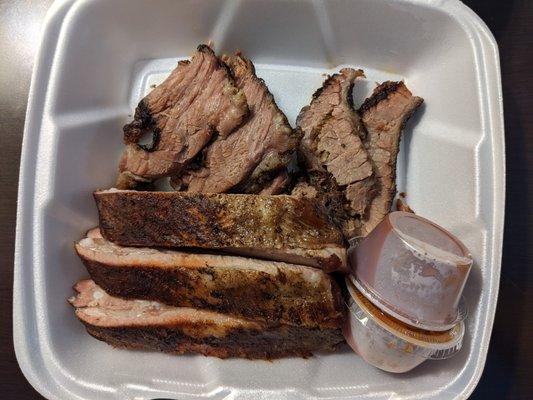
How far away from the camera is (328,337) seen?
83.0 inches

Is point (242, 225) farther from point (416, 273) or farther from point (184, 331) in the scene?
point (416, 273)

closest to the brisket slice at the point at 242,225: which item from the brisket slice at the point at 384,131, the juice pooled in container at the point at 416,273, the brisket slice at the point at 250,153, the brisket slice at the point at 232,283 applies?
the brisket slice at the point at 232,283

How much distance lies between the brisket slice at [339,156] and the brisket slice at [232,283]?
0.53 m

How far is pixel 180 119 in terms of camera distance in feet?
7.61

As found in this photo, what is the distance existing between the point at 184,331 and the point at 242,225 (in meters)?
0.65

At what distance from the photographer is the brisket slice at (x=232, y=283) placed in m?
1.91

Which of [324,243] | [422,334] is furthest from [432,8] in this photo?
[422,334]

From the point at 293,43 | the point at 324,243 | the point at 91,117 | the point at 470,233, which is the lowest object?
the point at 470,233

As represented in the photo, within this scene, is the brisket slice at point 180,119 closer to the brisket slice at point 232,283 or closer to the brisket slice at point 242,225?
the brisket slice at point 242,225

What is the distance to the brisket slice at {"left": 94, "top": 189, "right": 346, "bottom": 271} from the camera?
6.32 feet

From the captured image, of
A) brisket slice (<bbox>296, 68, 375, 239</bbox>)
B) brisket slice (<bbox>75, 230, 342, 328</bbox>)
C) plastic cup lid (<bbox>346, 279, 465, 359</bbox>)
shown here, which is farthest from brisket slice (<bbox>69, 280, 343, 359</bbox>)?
brisket slice (<bbox>296, 68, 375, 239</bbox>)

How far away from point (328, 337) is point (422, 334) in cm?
45

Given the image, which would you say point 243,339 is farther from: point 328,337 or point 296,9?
point 296,9

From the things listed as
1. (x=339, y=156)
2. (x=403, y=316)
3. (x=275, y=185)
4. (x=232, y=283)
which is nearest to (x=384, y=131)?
(x=339, y=156)
